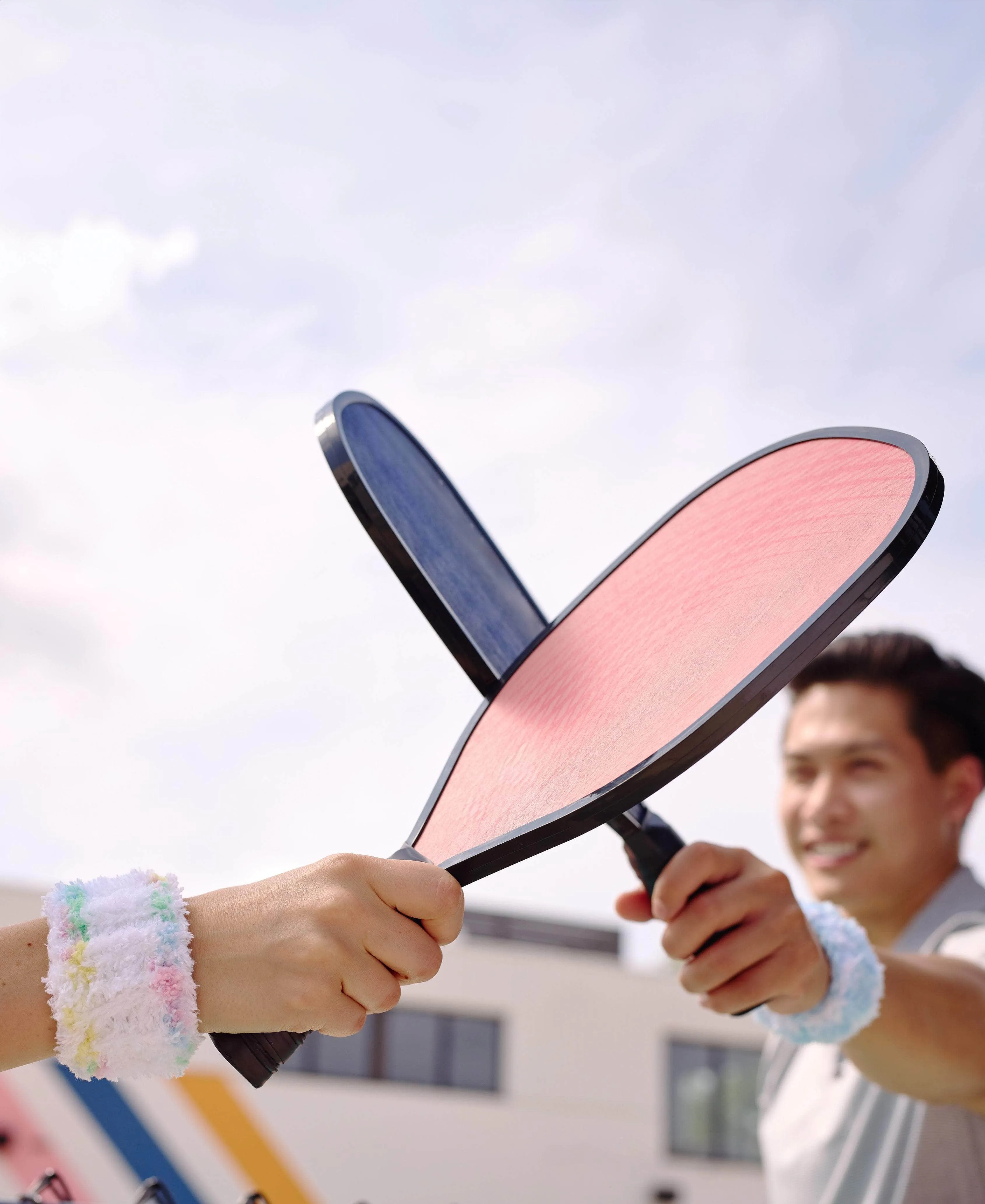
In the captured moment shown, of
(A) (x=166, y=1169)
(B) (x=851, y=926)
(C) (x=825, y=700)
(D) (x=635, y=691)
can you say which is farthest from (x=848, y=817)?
(A) (x=166, y=1169)

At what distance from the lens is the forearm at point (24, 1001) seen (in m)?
1.12

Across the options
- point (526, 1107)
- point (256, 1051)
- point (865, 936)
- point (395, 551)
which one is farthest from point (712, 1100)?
point (256, 1051)

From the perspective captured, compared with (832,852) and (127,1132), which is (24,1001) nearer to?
(832,852)

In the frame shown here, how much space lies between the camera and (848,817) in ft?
9.55

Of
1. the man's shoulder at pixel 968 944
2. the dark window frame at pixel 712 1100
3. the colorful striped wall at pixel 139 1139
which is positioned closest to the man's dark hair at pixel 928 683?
the man's shoulder at pixel 968 944

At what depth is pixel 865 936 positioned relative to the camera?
194cm

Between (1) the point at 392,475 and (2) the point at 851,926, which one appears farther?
(2) the point at 851,926

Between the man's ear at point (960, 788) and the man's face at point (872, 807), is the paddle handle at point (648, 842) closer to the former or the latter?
the man's face at point (872, 807)

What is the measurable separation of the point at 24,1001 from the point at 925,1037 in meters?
1.51

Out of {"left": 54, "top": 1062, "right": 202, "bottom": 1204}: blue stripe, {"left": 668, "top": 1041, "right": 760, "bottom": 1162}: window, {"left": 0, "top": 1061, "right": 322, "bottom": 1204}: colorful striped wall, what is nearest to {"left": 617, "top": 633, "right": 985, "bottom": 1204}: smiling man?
{"left": 0, "top": 1061, "right": 322, "bottom": 1204}: colorful striped wall

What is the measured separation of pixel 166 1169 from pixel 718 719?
553 inches

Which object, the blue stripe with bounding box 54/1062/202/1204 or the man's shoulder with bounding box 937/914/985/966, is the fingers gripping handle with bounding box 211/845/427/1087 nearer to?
the man's shoulder with bounding box 937/914/985/966

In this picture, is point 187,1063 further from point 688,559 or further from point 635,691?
point 688,559

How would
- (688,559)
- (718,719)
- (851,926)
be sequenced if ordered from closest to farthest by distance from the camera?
(718,719) → (688,559) → (851,926)
